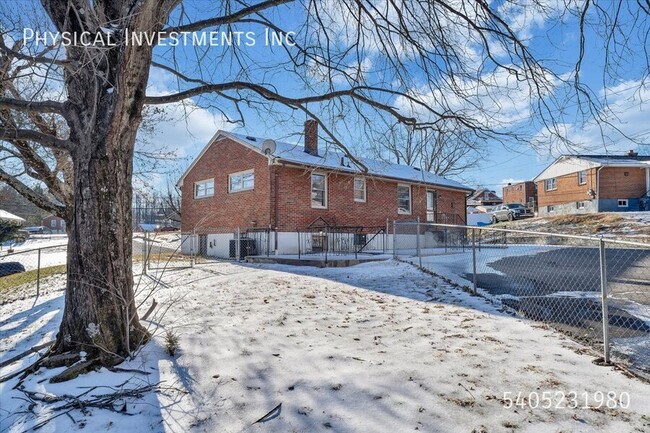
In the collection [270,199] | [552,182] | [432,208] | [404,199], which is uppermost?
[552,182]

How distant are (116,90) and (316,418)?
3297 millimetres

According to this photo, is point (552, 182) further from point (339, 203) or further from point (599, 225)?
point (339, 203)

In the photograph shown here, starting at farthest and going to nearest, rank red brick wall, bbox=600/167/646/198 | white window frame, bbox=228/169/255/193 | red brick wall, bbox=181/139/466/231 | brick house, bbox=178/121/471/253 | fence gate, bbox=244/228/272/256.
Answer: red brick wall, bbox=600/167/646/198, white window frame, bbox=228/169/255/193, red brick wall, bbox=181/139/466/231, brick house, bbox=178/121/471/253, fence gate, bbox=244/228/272/256

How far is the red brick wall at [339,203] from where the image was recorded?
13859 millimetres

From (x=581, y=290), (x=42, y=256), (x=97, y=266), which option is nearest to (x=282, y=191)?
(x=581, y=290)

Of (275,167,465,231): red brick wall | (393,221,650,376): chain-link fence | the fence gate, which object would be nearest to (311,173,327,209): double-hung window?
(275,167,465,231): red brick wall

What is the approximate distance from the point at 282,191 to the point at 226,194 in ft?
10.9

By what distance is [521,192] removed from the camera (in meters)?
50.3

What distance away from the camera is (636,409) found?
8.48ft

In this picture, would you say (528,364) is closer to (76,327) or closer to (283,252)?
(76,327)

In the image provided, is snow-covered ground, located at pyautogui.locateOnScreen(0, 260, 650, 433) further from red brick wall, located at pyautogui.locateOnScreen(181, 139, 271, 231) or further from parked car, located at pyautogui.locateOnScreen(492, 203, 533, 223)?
parked car, located at pyautogui.locateOnScreen(492, 203, 533, 223)

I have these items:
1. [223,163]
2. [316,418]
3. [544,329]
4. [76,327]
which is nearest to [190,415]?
[316,418]

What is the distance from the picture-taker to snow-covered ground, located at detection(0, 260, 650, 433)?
8.34ft

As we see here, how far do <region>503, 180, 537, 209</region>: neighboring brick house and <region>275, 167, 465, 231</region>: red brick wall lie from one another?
34.0 meters
